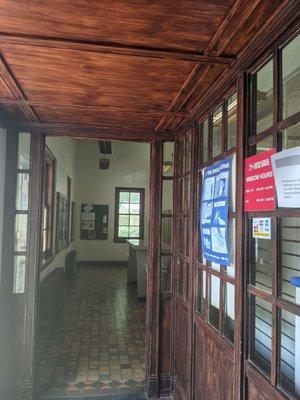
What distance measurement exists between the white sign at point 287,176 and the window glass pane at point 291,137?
0.24 ft

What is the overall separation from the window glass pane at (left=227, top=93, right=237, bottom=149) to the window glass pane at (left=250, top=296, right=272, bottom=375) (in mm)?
872

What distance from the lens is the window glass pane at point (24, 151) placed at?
3.12 metres

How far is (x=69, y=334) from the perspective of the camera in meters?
4.54

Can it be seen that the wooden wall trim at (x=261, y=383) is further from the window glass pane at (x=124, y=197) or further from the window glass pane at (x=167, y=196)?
the window glass pane at (x=124, y=197)

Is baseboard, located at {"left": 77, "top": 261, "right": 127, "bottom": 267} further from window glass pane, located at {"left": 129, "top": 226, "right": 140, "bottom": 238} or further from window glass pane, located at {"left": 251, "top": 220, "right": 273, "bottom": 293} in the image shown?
window glass pane, located at {"left": 251, "top": 220, "right": 273, "bottom": 293}

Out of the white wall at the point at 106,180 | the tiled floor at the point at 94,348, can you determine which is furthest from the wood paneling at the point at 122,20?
the white wall at the point at 106,180

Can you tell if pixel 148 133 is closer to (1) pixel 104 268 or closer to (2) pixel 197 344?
(2) pixel 197 344

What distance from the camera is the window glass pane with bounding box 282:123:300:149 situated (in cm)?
133

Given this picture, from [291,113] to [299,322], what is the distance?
806 millimetres

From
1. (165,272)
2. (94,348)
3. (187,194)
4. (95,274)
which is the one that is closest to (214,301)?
(187,194)

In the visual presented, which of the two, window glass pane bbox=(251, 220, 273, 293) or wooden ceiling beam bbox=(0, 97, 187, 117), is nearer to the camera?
window glass pane bbox=(251, 220, 273, 293)

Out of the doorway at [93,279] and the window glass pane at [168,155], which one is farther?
the doorway at [93,279]

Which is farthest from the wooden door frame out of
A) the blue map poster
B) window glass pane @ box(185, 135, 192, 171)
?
the blue map poster

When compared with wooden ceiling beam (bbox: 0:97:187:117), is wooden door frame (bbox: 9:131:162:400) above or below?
below
